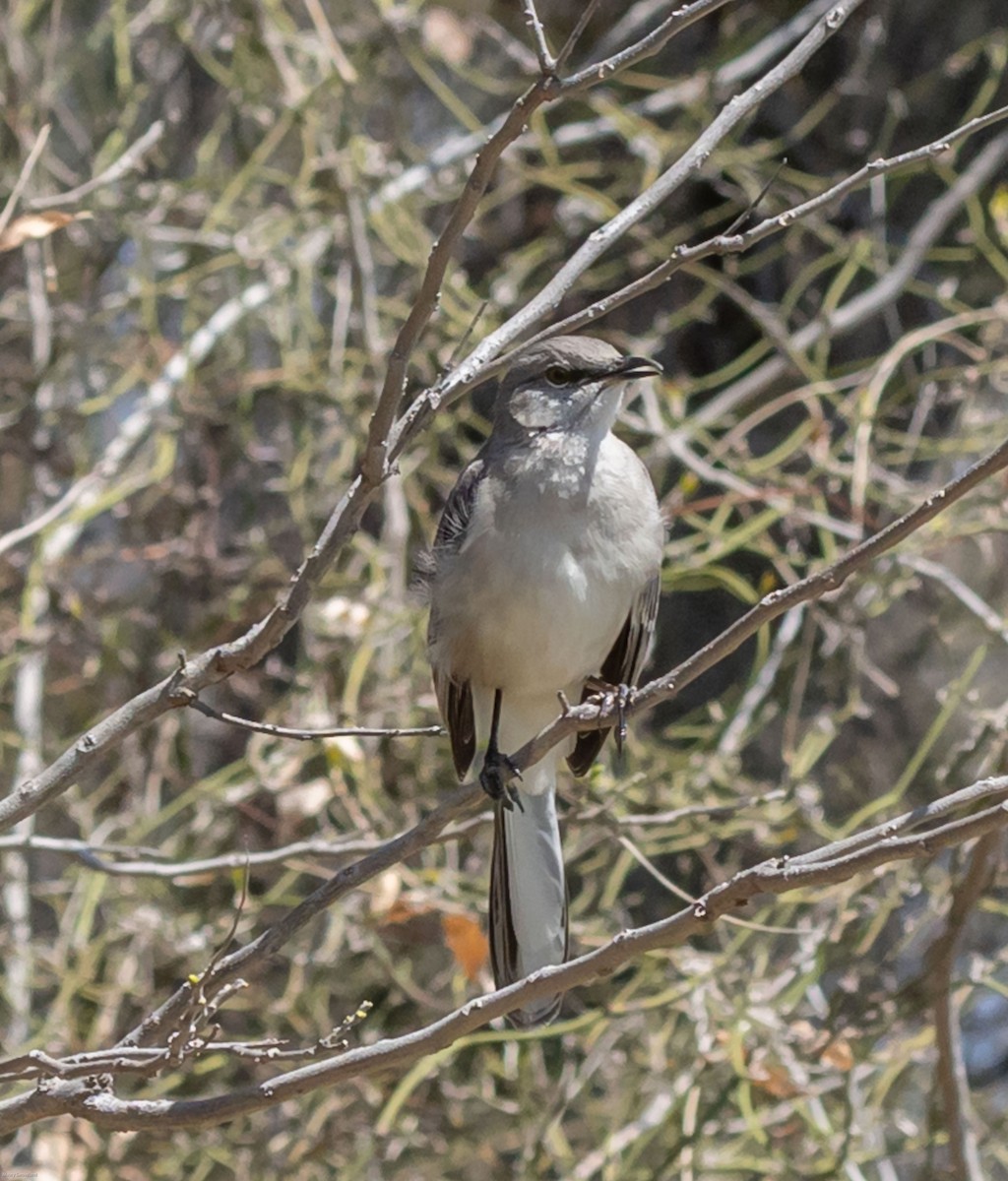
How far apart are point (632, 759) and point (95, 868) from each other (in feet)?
6.41

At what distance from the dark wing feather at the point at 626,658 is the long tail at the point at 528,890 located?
0.62 ft

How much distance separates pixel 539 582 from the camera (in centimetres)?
362

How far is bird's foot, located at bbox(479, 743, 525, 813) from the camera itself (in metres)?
3.53

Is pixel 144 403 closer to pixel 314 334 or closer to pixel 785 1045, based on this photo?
pixel 314 334

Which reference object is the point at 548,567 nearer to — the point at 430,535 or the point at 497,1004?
the point at 430,535

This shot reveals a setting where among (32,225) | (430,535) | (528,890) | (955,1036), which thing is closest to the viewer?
(32,225)

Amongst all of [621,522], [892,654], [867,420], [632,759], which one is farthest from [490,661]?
[892,654]

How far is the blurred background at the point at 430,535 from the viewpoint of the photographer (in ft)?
14.0

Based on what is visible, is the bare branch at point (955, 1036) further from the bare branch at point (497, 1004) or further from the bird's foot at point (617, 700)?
the bare branch at point (497, 1004)

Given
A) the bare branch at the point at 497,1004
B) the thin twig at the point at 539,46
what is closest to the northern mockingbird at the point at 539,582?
the thin twig at the point at 539,46

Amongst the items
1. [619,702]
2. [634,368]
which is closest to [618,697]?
[619,702]

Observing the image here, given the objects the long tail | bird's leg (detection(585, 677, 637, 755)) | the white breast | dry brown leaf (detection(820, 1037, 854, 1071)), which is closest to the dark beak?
the white breast

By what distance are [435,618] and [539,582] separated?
0.97 feet

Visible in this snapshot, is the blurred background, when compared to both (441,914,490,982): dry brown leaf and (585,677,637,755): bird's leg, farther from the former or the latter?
(585,677,637,755): bird's leg
